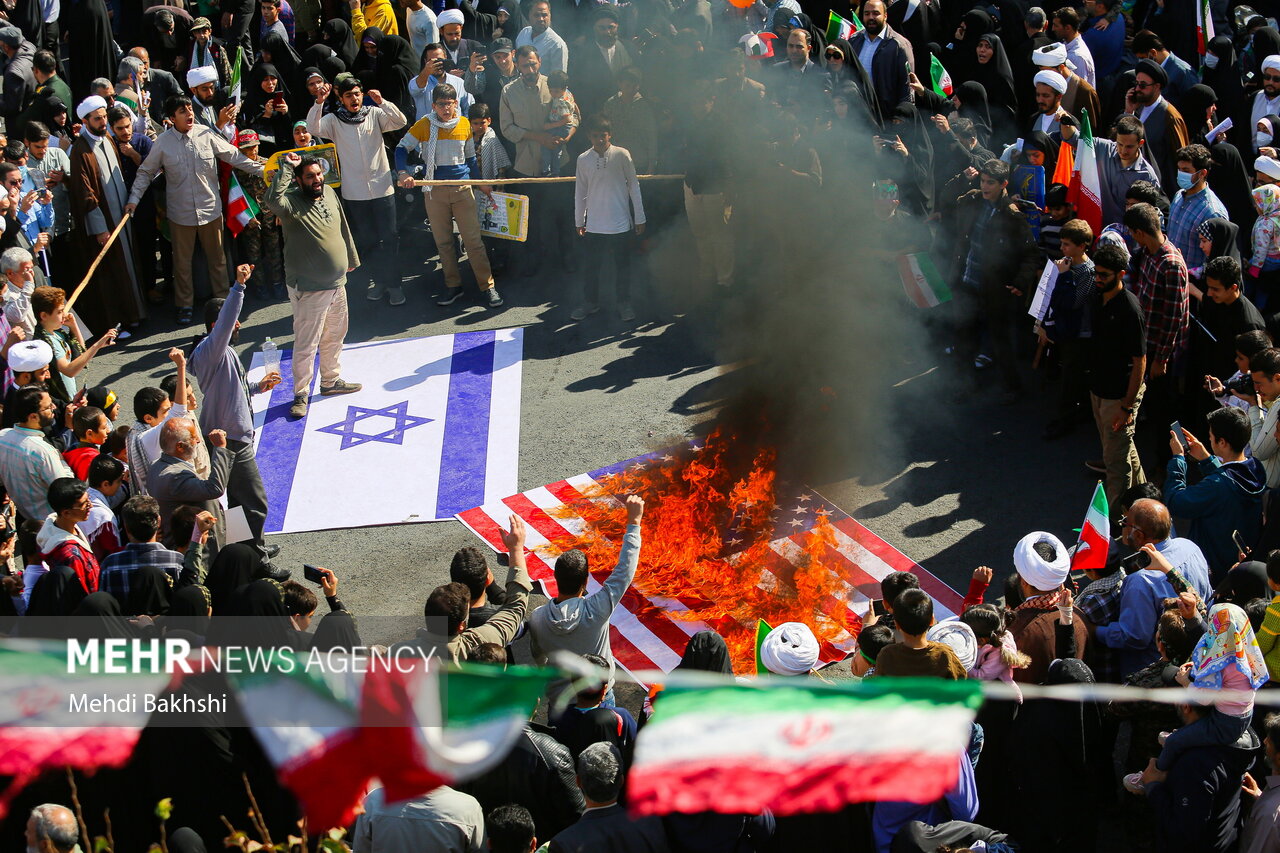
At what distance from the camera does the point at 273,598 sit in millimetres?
5836

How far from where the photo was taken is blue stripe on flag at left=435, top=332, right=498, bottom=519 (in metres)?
8.96

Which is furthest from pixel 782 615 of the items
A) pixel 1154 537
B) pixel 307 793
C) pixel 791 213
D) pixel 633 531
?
pixel 791 213

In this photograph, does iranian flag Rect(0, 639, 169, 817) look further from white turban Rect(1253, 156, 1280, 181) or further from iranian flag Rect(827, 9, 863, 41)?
iranian flag Rect(827, 9, 863, 41)

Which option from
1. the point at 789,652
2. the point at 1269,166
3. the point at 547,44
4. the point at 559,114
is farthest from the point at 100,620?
the point at 547,44

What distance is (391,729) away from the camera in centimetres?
429

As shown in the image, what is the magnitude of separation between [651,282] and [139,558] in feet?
21.6

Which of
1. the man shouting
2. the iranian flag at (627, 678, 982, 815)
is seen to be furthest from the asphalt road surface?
the iranian flag at (627, 678, 982, 815)

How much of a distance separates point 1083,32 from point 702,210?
4.34m

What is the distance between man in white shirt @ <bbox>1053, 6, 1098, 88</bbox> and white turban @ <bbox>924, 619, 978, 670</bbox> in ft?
24.4

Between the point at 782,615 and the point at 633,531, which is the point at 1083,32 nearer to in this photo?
the point at 782,615

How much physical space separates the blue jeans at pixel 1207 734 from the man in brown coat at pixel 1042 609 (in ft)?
2.43

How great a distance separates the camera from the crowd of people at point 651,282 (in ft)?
16.6

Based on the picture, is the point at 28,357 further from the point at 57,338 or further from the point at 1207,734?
the point at 1207,734

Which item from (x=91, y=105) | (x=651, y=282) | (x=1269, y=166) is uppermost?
(x=91, y=105)
